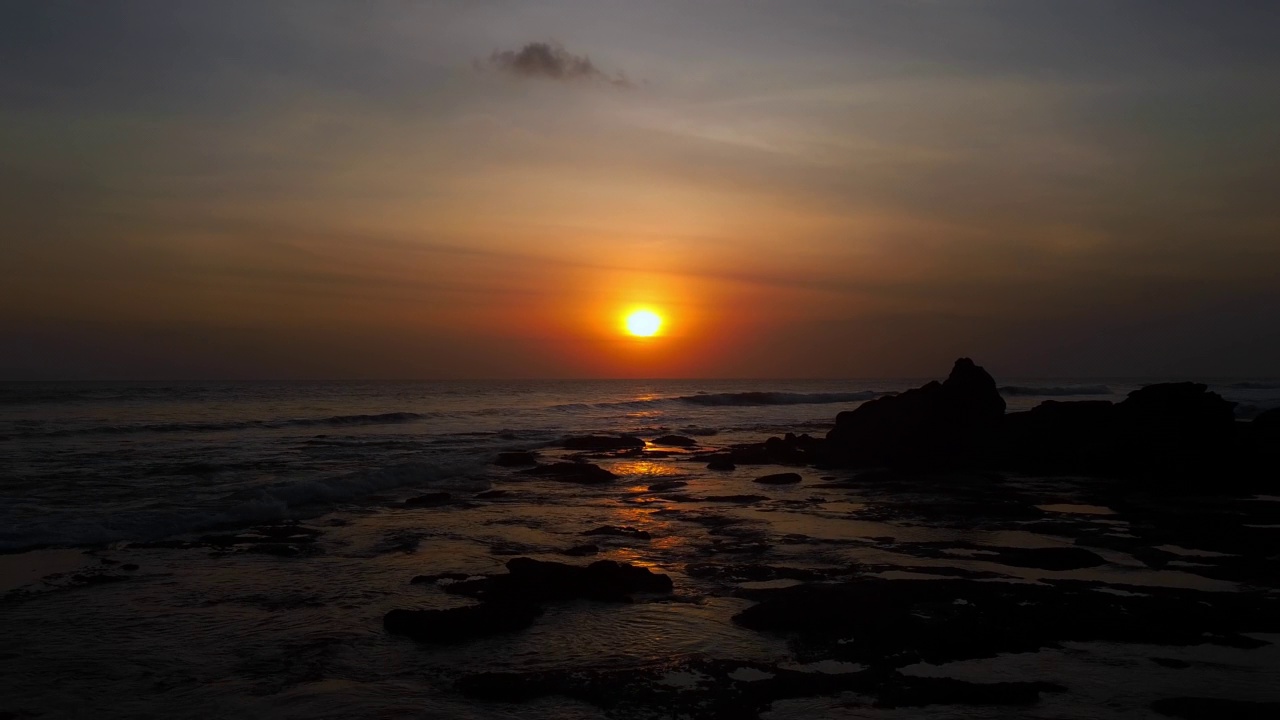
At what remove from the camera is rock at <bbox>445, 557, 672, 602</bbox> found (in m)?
10.4

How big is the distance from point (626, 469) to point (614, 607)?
1801 cm

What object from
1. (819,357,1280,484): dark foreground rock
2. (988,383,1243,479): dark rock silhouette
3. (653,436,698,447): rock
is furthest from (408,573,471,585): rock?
(653,436,698,447): rock

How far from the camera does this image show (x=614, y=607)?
1005 cm

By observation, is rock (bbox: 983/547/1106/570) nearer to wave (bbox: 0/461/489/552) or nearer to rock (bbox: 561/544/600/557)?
rock (bbox: 561/544/600/557)

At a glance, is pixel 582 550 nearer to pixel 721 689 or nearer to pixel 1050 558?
pixel 721 689

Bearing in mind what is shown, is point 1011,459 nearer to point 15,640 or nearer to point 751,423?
point 15,640

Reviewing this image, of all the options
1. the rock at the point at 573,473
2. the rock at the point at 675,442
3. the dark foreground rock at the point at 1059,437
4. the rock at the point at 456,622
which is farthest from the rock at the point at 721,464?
the rock at the point at 456,622

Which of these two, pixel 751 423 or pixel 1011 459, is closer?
pixel 1011 459

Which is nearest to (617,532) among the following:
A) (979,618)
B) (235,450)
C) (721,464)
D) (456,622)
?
(456,622)

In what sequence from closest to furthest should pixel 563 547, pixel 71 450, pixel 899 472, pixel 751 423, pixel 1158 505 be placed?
pixel 563 547
pixel 1158 505
pixel 899 472
pixel 71 450
pixel 751 423

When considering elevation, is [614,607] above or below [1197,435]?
below

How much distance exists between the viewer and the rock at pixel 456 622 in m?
8.91

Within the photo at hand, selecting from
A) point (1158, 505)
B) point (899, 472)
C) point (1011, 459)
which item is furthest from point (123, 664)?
point (1011, 459)

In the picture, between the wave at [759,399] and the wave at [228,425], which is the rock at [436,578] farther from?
the wave at [759,399]
